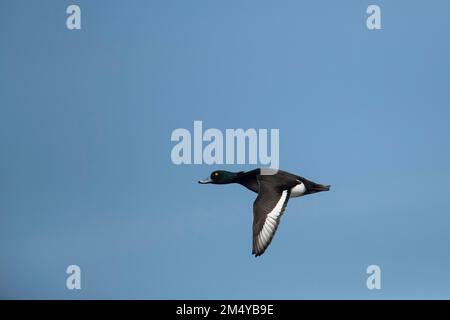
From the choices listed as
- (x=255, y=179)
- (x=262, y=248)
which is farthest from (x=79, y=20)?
(x=262, y=248)

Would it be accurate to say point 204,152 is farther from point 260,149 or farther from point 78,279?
point 78,279

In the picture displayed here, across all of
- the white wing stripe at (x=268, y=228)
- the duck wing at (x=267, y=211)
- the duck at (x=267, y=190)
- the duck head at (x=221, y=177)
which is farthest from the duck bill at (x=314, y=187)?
the duck head at (x=221, y=177)

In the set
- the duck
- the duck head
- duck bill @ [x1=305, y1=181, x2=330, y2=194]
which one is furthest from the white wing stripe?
the duck head

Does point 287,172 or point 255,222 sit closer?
point 255,222

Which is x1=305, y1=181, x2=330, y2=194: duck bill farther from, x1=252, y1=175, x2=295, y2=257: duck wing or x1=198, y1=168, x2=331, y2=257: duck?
x1=252, y1=175, x2=295, y2=257: duck wing

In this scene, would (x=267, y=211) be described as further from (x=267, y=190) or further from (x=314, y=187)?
(x=314, y=187)

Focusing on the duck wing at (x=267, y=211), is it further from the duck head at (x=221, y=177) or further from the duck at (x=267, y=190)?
the duck head at (x=221, y=177)

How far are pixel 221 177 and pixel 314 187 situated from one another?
1.20m

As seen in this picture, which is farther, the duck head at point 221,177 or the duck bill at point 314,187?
the duck head at point 221,177

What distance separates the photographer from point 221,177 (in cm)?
1121

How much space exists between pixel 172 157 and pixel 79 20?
1.86 meters

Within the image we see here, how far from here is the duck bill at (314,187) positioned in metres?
10.5

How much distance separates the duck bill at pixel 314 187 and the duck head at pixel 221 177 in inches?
39.6
